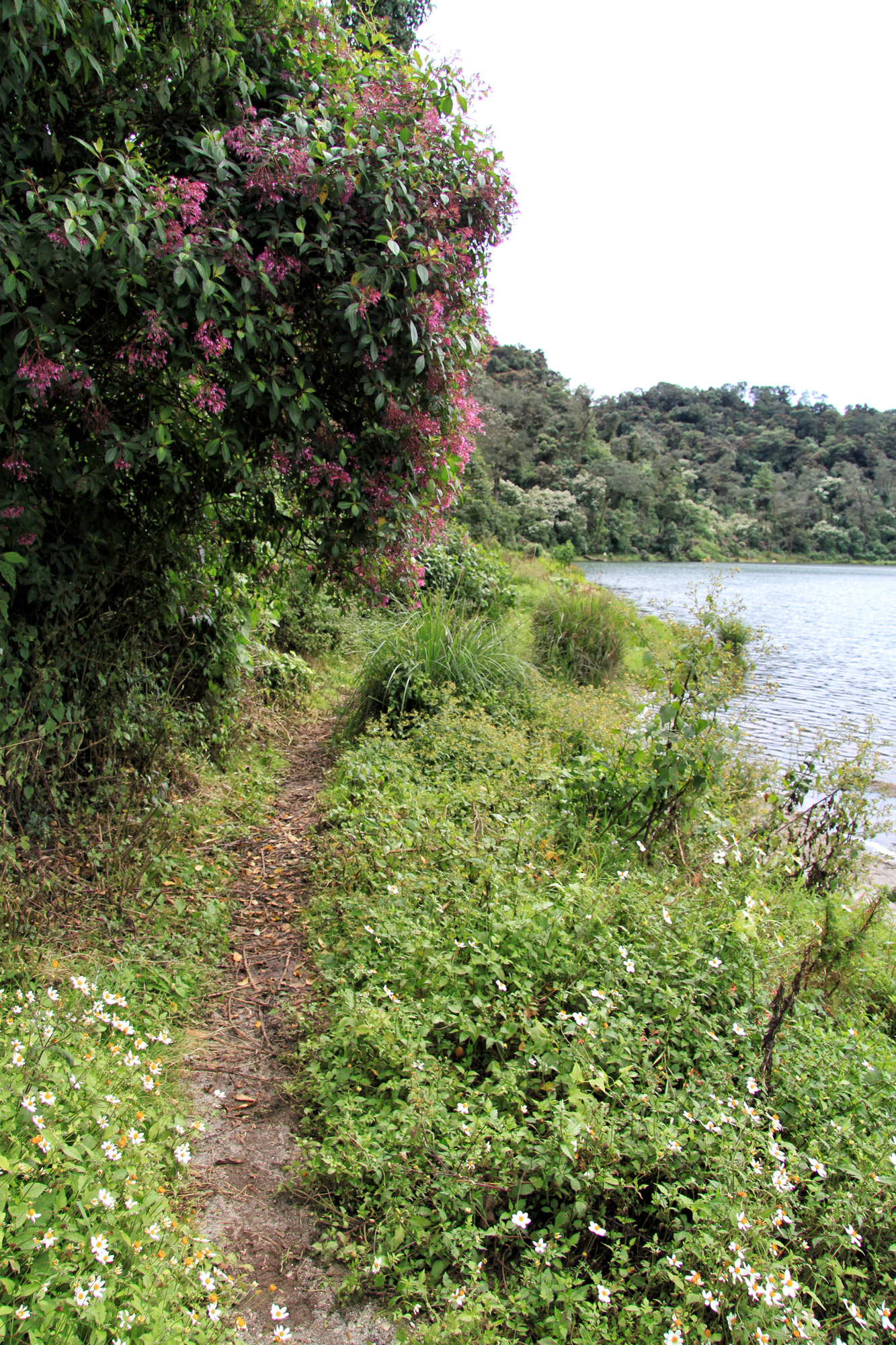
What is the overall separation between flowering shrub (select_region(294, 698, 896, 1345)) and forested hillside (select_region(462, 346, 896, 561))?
26775mm

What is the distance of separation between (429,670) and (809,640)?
17455 millimetres

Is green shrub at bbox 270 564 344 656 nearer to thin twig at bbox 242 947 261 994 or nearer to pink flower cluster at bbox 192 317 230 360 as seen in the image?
thin twig at bbox 242 947 261 994

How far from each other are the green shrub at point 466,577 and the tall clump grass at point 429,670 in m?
1.86

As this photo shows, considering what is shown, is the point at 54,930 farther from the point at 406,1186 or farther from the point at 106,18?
the point at 106,18

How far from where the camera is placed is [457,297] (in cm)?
366

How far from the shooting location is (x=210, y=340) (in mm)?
2816

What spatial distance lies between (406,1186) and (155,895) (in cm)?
183

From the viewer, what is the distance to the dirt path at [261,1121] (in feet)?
6.24

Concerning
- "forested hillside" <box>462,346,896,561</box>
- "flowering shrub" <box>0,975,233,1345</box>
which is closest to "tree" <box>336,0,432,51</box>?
"flowering shrub" <box>0,975,233,1345</box>

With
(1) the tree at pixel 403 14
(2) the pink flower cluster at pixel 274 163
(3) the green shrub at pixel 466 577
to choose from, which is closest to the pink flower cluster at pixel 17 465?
(2) the pink flower cluster at pixel 274 163

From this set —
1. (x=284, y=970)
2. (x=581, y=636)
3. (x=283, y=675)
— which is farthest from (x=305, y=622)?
(x=284, y=970)

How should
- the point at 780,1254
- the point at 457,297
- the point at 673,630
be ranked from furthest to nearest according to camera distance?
the point at 673,630 → the point at 457,297 → the point at 780,1254

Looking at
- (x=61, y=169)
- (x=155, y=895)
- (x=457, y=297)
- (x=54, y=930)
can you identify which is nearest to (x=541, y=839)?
(x=155, y=895)

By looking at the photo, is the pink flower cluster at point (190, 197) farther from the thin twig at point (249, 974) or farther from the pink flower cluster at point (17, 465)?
the thin twig at point (249, 974)
